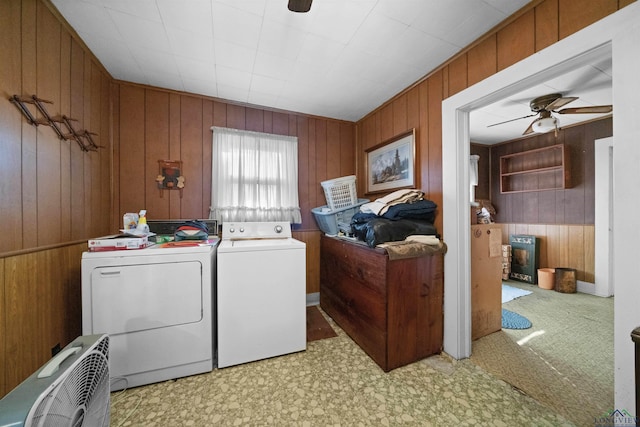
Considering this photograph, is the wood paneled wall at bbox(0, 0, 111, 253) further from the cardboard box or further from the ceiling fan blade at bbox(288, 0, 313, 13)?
the ceiling fan blade at bbox(288, 0, 313, 13)

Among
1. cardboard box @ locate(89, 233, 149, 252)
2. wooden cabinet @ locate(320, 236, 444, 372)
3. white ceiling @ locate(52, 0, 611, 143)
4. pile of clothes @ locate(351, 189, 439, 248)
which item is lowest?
wooden cabinet @ locate(320, 236, 444, 372)

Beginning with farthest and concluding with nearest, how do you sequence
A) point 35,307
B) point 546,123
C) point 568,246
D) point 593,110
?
point 568,246 < point 546,123 < point 593,110 < point 35,307

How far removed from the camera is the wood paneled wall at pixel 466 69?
3.81 feet

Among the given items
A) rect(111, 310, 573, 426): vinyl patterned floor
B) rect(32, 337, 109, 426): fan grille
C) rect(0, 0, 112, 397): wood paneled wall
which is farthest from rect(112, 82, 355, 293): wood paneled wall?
rect(32, 337, 109, 426): fan grille

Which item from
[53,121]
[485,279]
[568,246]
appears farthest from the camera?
[568,246]

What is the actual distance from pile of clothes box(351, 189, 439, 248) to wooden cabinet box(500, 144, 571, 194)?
122 inches

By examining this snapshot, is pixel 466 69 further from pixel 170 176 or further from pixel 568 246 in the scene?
pixel 568 246

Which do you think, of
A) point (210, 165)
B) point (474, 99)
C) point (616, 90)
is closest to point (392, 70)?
point (474, 99)

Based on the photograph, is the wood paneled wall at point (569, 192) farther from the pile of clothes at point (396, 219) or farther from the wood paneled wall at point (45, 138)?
the wood paneled wall at point (45, 138)

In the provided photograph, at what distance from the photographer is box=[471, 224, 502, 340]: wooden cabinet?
6.31ft

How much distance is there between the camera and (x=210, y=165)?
2.37 metres

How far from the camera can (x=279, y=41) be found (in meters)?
1.58

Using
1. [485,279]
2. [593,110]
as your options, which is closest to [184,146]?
[485,279]

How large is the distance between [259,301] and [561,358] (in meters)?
2.28
